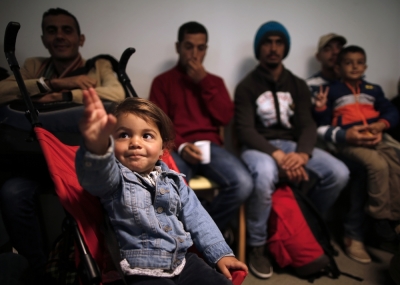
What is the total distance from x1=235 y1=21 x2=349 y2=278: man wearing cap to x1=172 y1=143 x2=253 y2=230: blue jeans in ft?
0.24

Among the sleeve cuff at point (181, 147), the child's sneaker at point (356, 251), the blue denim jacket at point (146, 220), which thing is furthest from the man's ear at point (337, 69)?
the blue denim jacket at point (146, 220)

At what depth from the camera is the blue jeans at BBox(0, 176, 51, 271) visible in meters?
1.06

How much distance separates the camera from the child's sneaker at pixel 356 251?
144cm

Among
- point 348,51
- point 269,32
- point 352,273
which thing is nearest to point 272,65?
point 269,32

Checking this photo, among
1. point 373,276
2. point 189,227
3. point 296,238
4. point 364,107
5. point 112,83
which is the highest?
point 112,83

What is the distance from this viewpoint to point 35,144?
1.02 metres

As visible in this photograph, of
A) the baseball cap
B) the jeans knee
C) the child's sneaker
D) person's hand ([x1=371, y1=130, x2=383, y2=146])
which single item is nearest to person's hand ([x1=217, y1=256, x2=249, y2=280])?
the jeans knee

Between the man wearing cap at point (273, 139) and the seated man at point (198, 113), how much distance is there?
0.30 feet

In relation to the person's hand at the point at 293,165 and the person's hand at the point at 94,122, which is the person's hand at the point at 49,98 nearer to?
the person's hand at the point at 94,122

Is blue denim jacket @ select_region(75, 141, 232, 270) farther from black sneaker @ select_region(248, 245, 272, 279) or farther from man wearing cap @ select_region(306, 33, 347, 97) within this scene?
man wearing cap @ select_region(306, 33, 347, 97)

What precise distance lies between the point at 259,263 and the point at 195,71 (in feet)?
3.35

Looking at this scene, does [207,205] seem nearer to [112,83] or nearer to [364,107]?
[112,83]

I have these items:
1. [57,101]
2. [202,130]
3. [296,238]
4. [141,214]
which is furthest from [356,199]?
[57,101]

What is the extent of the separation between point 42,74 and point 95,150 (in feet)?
3.17
